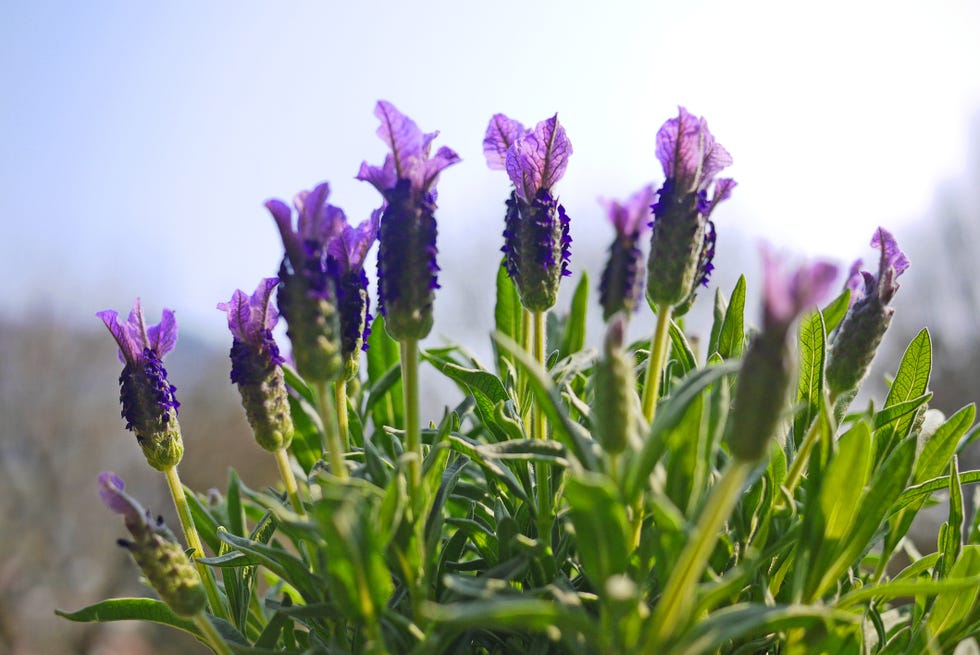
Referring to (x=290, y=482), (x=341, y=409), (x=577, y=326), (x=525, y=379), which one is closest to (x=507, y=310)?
(x=577, y=326)

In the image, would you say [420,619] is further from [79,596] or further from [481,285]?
[79,596]

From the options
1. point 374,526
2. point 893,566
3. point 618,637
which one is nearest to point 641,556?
point 618,637

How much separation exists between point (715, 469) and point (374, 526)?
30cm

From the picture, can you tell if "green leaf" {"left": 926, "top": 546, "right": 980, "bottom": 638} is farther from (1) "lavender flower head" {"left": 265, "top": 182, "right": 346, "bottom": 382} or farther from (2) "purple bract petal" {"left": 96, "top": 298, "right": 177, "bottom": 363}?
(2) "purple bract petal" {"left": 96, "top": 298, "right": 177, "bottom": 363}

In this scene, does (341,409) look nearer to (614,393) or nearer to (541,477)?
(541,477)

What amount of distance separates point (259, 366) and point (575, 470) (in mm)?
308

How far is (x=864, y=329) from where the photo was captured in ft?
1.97

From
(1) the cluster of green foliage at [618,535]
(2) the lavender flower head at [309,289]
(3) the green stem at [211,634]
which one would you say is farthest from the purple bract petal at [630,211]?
(3) the green stem at [211,634]

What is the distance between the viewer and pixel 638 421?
544 mm

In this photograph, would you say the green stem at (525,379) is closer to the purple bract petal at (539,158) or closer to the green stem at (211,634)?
the purple bract petal at (539,158)

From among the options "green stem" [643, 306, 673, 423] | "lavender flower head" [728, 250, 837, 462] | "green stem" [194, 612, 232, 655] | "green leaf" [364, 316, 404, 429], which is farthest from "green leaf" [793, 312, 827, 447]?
"green stem" [194, 612, 232, 655]

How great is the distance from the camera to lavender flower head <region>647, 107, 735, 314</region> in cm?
58

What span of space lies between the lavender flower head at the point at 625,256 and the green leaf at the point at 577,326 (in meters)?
0.26

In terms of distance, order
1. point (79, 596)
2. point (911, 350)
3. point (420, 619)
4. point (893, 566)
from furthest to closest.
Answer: point (79, 596) < point (893, 566) < point (911, 350) < point (420, 619)
